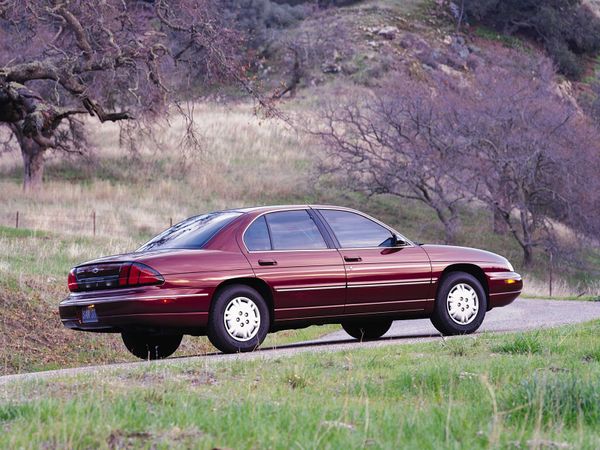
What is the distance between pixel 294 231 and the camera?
1189cm

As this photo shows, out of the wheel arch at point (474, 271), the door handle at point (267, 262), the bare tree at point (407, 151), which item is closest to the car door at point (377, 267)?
the wheel arch at point (474, 271)

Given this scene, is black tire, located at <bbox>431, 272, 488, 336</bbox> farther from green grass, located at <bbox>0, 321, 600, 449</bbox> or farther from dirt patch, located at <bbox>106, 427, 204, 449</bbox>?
dirt patch, located at <bbox>106, 427, 204, 449</bbox>

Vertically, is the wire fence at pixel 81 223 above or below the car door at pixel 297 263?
above

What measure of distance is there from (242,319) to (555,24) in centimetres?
7196

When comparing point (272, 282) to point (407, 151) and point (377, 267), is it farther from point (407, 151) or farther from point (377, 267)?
point (407, 151)

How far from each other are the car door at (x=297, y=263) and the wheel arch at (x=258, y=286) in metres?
0.06

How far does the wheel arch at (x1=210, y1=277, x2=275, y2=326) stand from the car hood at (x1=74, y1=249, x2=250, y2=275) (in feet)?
0.58

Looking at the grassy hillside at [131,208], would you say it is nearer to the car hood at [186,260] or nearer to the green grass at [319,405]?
the car hood at [186,260]

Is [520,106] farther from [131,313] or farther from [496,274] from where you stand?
[131,313]

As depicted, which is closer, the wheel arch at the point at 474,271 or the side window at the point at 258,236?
the side window at the point at 258,236

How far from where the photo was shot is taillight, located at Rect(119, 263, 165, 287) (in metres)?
10.6

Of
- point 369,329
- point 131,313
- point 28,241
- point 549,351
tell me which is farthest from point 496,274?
point 28,241

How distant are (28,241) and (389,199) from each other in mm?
24649

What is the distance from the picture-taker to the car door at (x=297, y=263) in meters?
11.4
